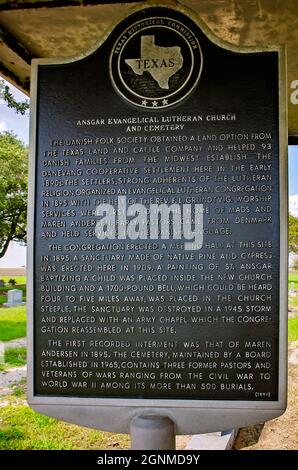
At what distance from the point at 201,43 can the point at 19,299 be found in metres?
16.5

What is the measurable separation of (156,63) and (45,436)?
5164mm

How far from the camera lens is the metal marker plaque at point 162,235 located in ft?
8.11

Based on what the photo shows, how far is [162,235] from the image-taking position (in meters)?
2.51

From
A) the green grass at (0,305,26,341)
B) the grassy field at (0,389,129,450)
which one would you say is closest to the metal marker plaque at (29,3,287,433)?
the grassy field at (0,389,129,450)

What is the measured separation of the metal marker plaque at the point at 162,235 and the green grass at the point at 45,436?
132 inches

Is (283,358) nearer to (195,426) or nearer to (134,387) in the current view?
(195,426)

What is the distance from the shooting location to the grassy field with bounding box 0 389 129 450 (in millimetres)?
5488

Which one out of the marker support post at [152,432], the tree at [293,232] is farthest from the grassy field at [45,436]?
the tree at [293,232]

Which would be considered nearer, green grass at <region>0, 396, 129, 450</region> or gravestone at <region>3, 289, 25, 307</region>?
green grass at <region>0, 396, 129, 450</region>

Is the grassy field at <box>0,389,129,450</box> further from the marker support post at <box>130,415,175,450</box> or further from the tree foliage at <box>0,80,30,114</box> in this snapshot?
the tree foliage at <box>0,80,30,114</box>

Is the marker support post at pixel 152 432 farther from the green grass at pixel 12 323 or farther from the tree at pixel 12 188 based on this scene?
the tree at pixel 12 188

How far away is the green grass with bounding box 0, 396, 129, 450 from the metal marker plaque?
11.0 feet
